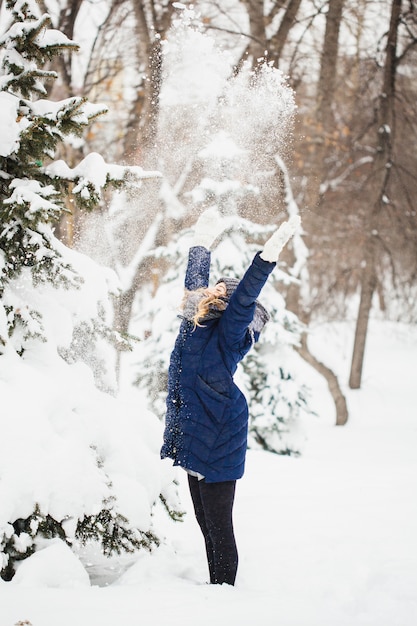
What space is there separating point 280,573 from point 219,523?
27.6 inches

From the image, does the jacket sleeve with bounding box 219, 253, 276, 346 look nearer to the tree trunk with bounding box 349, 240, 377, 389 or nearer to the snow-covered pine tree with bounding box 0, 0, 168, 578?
the snow-covered pine tree with bounding box 0, 0, 168, 578

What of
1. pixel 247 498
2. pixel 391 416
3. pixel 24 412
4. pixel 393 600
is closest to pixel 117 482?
pixel 24 412

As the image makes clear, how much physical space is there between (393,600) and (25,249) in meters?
2.47

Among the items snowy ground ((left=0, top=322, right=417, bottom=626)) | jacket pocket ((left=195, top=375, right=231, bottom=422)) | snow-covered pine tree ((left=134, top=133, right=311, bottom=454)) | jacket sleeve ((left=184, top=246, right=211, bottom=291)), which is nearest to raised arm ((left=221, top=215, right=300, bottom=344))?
jacket pocket ((left=195, top=375, right=231, bottom=422))

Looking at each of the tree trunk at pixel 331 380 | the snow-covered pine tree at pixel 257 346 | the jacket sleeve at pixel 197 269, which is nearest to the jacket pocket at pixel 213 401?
the jacket sleeve at pixel 197 269

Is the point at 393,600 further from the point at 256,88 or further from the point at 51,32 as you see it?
the point at 256,88

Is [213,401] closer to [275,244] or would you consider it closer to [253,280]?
[253,280]

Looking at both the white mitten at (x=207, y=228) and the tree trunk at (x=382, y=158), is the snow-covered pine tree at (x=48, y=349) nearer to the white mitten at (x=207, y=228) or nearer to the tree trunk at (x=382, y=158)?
the white mitten at (x=207, y=228)

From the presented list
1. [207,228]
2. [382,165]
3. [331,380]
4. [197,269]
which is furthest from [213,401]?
[382,165]

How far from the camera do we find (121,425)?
3.10 meters

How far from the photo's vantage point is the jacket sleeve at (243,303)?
2463 mm

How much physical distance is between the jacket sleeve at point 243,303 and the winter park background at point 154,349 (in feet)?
2.87

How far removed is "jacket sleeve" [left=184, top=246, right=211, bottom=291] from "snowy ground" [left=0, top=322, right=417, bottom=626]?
1.43 m

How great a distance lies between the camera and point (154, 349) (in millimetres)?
8320
